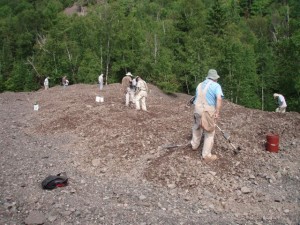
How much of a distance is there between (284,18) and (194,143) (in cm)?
7378

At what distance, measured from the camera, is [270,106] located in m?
47.5

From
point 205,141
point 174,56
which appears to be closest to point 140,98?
point 205,141

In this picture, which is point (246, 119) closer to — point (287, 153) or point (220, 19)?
point (287, 153)

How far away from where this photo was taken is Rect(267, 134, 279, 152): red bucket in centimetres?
1284

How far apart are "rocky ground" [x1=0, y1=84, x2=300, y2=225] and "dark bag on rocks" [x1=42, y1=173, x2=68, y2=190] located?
191 millimetres

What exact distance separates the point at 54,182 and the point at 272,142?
7.32m

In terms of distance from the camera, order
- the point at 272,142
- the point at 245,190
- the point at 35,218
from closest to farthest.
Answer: the point at 35,218
the point at 245,190
the point at 272,142

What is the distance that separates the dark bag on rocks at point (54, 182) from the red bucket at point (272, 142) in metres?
6.91

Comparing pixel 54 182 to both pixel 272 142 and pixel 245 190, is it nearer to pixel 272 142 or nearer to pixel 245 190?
pixel 245 190

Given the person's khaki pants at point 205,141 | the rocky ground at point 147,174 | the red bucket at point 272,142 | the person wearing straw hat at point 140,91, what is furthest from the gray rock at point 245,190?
the person wearing straw hat at point 140,91

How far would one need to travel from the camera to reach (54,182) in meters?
10.1

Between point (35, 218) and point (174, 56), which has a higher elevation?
point (174, 56)

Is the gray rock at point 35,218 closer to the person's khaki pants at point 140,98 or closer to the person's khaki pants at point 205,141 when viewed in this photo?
the person's khaki pants at point 205,141

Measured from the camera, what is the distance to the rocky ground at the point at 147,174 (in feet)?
29.1
